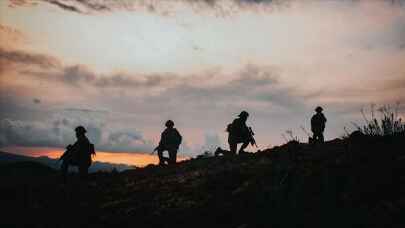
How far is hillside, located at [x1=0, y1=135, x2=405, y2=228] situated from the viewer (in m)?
7.98

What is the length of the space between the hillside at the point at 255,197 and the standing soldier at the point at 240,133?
5.82 meters

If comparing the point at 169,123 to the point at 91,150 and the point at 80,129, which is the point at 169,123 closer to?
the point at 91,150

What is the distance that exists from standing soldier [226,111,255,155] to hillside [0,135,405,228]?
5.82 m

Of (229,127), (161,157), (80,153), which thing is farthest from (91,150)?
(229,127)

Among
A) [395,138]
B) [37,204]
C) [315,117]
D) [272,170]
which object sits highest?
[315,117]

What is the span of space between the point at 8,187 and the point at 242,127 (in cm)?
978

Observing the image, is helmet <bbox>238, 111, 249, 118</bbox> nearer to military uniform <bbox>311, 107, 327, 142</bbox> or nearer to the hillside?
military uniform <bbox>311, 107, 327, 142</bbox>

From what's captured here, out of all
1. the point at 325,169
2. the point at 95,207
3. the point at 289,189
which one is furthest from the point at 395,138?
the point at 95,207

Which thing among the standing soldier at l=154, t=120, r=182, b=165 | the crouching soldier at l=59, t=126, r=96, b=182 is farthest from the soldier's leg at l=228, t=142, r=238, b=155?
the crouching soldier at l=59, t=126, r=96, b=182

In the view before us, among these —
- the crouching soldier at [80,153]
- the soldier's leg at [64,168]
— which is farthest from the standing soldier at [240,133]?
the soldier's leg at [64,168]

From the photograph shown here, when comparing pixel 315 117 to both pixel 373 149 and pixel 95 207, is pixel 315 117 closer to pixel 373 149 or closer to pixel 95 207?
pixel 373 149

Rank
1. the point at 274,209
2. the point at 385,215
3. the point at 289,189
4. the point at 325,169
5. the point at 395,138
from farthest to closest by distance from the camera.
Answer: the point at 395,138 < the point at 325,169 < the point at 289,189 < the point at 274,209 < the point at 385,215

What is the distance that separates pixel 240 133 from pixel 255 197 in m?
11.6

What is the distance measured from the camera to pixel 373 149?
430 inches
